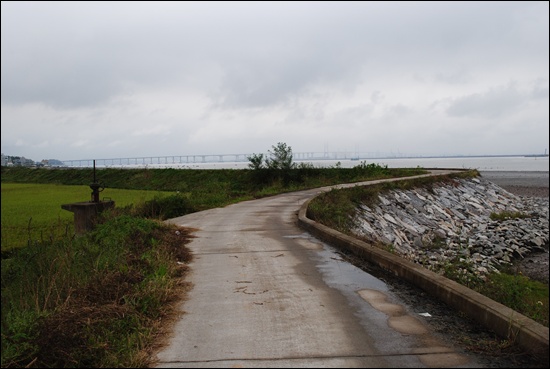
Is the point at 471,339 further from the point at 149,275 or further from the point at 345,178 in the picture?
the point at 345,178

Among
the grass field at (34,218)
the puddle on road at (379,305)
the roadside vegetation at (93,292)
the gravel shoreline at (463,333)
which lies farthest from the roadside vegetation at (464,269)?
the grass field at (34,218)

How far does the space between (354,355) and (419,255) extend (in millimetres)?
11645

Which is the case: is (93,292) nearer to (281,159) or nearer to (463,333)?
(463,333)

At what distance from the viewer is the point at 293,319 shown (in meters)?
5.38

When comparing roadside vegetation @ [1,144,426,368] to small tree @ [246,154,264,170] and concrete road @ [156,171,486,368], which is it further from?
small tree @ [246,154,264,170]

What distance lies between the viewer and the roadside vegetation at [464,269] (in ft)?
23.1

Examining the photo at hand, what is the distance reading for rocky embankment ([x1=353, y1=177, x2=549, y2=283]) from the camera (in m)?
14.4

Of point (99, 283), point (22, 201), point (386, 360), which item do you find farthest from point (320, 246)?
point (22, 201)

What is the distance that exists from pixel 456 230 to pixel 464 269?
10.2m

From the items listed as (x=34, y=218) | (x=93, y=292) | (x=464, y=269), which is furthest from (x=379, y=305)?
(x=34, y=218)

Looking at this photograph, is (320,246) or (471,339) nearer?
(471,339)

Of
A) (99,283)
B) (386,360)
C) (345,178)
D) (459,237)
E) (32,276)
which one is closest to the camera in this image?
(386,360)

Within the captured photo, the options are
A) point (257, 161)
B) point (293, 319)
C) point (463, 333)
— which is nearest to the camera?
point (463, 333)

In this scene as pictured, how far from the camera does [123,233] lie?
9.71 meters
